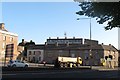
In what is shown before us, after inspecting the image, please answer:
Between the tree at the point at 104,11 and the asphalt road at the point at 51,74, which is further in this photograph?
the asphalt road at the point at 51,74

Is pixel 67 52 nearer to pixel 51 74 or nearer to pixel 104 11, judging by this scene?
pixel 51 74

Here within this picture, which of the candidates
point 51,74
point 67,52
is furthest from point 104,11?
point 67,52

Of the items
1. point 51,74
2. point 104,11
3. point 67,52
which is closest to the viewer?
point 104,11

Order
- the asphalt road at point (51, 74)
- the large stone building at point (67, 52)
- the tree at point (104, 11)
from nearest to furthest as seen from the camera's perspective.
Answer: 1. the tree at point (104, 11)
2. the asphalt road at point (51, 74)
3. the large stone building at point (67, 52)

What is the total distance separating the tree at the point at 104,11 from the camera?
15008 millimetres

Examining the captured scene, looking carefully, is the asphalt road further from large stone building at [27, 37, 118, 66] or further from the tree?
large stone building at [27, 37, 118, 66]

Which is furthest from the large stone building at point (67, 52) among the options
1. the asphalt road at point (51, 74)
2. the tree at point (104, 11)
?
the tree at point (104, 11)

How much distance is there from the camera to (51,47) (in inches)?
5039

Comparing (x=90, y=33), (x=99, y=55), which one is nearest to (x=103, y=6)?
(x=90, y=33)

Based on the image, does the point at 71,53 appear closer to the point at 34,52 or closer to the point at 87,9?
the point at 34,52

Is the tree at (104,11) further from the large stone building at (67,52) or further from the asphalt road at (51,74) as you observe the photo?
the large stone building at (67,52)

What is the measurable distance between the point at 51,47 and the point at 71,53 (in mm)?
9287

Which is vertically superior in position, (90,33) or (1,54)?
(90,33)

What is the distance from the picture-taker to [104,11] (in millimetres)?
15383
